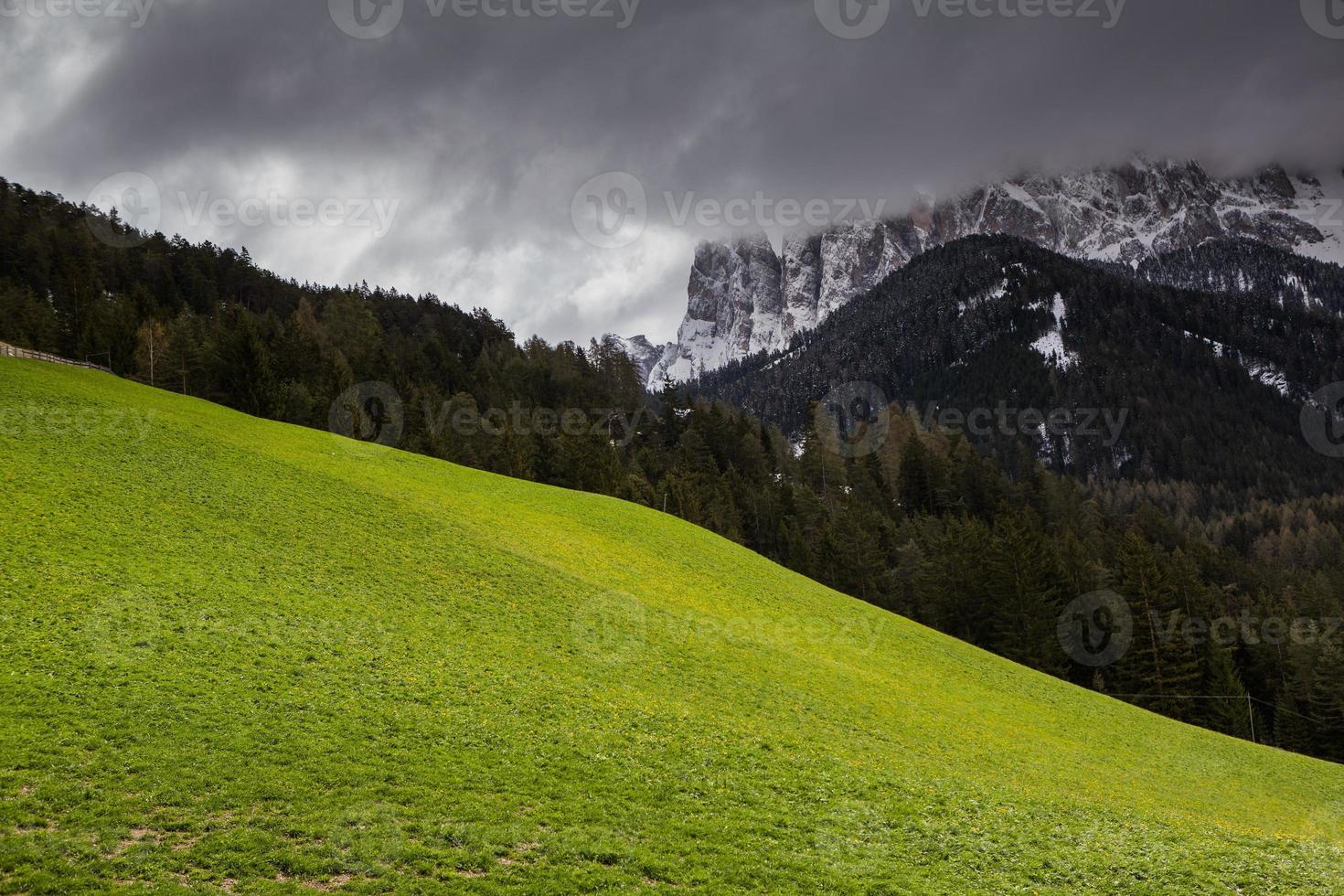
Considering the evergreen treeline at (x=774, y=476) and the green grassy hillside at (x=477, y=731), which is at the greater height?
the evergreen treeline at (x=774, y=476)

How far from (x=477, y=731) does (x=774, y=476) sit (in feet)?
397

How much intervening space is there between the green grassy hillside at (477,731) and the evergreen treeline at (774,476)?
3395 centimetres

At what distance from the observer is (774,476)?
138875 mm

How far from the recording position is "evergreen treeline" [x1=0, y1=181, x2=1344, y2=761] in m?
73.6

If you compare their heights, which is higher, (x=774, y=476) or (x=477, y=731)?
(x=774, y=476)

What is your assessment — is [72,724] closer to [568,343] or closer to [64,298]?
[64,298]

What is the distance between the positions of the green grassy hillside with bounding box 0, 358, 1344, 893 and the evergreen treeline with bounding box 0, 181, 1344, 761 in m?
33.9

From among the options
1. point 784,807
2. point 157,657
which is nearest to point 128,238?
point 157,657

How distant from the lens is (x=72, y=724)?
16.6m

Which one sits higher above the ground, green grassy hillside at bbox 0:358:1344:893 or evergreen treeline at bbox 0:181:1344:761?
evergreen treeline at bbox 0:181:1344:761

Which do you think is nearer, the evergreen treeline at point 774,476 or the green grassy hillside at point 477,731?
the green grassy hillside at point 477,731

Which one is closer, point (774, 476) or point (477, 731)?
point (477, 731)

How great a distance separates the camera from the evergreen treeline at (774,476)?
73625 millimetres

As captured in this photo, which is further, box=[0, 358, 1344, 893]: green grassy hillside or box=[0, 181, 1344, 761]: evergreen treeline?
box=[0, 181, 1344, 761]: evergreen treeline
